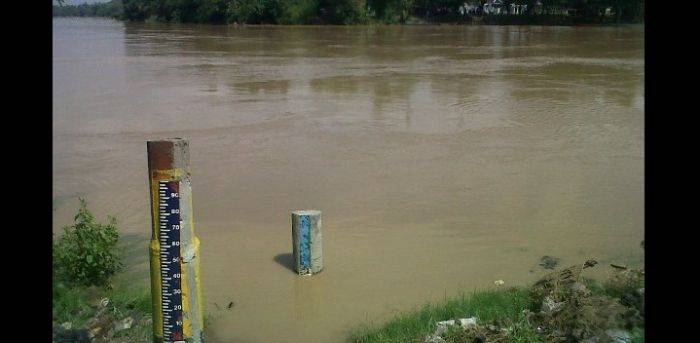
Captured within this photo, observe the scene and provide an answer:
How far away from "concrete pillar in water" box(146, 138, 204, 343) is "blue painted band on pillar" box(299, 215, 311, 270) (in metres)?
2.62

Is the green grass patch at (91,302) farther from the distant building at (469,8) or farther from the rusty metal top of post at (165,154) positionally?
the distant building at (469,8)

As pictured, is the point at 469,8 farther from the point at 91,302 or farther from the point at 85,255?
the point at 91,302

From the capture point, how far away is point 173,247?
3137 mm

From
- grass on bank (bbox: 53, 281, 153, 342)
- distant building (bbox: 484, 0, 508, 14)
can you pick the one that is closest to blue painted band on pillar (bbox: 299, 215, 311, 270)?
grass on bank (bbox: 53, 281, 153, 342)

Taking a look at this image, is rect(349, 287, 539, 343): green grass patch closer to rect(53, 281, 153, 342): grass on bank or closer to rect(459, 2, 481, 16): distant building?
rect(53, 281, 153, 342): grass on bank

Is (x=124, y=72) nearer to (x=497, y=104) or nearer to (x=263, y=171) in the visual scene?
(x=497, y=104)

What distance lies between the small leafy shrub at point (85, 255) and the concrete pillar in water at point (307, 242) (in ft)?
4.98

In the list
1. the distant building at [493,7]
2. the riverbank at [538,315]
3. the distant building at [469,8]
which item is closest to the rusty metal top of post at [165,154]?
the riverbank at [538,315]

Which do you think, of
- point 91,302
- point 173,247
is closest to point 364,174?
point 91,302
